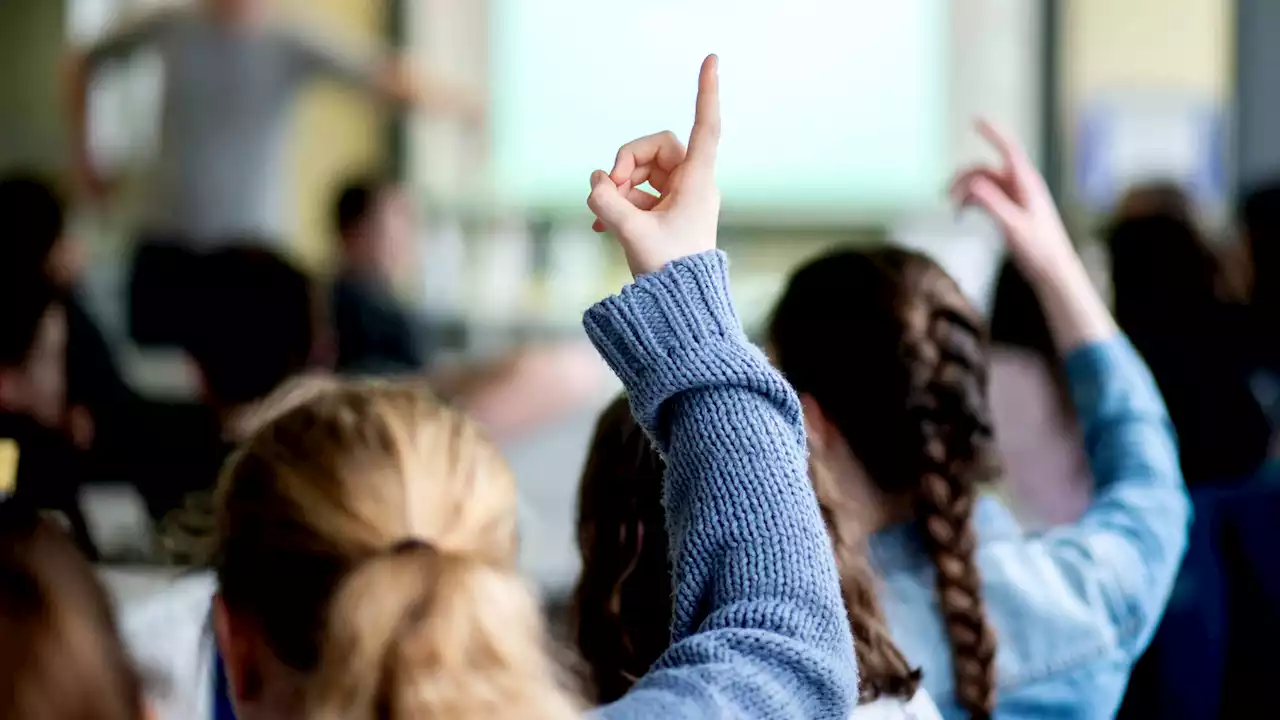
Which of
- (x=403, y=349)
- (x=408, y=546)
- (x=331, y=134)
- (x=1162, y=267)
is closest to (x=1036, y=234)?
(x=408, y=546)

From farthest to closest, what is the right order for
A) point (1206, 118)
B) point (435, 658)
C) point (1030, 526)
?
point (1206, 118)
point (1030, 526)
point (435, 658)

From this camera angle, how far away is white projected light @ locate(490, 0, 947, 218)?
15.0 feet

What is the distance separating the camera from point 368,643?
0.59m

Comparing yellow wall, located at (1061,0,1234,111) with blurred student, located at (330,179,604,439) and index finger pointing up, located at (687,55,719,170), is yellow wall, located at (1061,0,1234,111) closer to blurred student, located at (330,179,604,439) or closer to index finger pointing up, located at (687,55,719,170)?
blurred student, located at (330,179,604,439)

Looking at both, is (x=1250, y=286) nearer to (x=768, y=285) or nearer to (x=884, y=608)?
(x=884, y=608)

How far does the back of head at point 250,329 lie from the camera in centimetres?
186

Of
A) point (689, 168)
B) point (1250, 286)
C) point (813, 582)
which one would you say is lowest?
point (1250, 286)

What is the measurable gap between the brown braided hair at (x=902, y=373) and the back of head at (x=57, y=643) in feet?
2.41

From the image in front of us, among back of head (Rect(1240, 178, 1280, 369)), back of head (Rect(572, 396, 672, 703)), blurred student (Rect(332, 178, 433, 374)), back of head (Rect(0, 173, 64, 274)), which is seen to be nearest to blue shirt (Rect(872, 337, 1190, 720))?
back of head (Rect(572, 396, 672, 703))

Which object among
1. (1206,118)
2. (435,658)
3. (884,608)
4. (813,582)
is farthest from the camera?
(1206,118)

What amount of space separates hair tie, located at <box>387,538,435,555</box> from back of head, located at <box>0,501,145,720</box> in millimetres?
136

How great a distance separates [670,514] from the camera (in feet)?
2.46

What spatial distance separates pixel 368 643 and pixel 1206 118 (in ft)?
14.1

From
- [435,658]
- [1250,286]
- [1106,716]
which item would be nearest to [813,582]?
[435,658]
